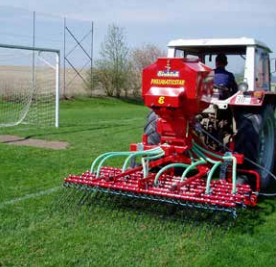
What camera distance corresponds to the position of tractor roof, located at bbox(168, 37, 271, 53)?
6.02 m

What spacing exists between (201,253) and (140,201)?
1351 millimetres

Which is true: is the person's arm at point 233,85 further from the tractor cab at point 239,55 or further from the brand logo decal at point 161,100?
the brand logo decal at point 161,100

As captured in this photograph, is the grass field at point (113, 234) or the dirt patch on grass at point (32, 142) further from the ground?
the dirt patch on grass at point (32, 142)

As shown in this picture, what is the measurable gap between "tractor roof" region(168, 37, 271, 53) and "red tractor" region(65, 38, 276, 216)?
1 centimetres

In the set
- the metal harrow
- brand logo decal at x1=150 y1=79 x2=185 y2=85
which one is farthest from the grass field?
brand logo decal at x1=150 y1=79 x2=185 y2=85

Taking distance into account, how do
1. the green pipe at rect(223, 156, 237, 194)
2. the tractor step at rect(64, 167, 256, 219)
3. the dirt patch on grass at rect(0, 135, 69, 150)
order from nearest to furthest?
the tractor step at rect(64, 167, 256, 219) → the green pipe at rect(223, 156, 237, 194) → the dirt patch on grass at rect(0, 135, 69, 150)

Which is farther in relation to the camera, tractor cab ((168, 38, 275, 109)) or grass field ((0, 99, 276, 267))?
tractor cab ((168, 38, 275, 109))

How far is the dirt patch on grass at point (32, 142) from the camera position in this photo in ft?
30.6

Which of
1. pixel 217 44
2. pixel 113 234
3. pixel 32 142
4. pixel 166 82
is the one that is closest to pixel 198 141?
pixel 166 82

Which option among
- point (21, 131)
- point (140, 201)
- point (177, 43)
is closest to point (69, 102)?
point (21, 131)

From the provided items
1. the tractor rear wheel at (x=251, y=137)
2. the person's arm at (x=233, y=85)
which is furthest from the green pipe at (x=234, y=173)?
the person's arm at (x=233, y=85)

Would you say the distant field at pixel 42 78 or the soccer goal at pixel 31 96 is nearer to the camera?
the soccer goal at pixel 31 96

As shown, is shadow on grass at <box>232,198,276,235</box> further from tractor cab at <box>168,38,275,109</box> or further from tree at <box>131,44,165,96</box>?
tree at <box>131,44,165,96</box>

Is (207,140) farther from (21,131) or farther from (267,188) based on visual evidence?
(21,131)
